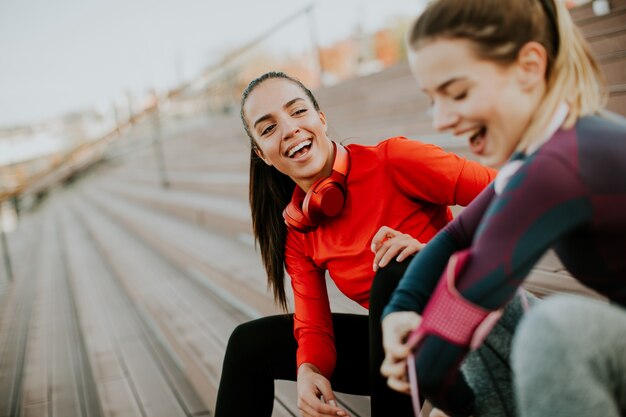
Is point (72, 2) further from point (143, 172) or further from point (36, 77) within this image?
point (143, 172)

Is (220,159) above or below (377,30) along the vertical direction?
below

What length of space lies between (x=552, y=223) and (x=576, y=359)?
15 cm

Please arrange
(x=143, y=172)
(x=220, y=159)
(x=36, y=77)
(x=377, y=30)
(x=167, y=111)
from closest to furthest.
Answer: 1. (x=220, y=159)
2. (x=377, y=30)
3. (x=143, y=172)
4. (x=167, y=111)
5. (x=36, y=77)

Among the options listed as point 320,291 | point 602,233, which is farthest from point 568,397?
point 320,291

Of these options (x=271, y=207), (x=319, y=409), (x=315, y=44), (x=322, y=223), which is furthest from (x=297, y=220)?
(x=315, y=44)

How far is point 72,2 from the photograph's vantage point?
20031 millimetres

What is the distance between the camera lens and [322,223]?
117cm

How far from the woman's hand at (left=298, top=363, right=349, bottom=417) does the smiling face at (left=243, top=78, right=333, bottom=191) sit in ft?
1.51

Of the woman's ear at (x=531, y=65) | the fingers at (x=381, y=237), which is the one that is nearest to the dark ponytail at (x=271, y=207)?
the fingers at (x=381, y=237)

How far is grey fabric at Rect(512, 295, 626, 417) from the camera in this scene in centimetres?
52

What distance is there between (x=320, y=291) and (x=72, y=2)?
23.2m

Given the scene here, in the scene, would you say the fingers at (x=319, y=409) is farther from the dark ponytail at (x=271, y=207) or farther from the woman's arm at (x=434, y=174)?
the woman's arm at (x=434, y=174)

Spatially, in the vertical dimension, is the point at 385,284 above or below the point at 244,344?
above

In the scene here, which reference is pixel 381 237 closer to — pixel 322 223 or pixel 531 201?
pixel 322 223
